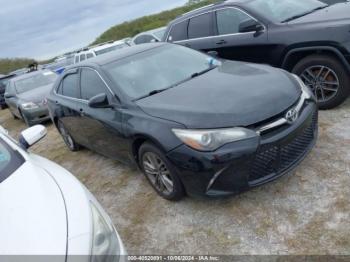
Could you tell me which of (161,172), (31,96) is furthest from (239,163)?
(31,96)

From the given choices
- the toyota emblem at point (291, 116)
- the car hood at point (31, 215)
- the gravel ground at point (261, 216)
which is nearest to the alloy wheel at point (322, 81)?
the gravel ground at point (261, 216)

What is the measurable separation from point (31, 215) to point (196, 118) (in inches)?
65.5

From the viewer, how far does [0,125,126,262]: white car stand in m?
1.91

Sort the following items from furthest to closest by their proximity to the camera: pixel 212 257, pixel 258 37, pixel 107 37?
pixel 107 37, pixel 258 37, pixel 212 257

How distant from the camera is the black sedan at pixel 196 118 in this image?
3.17 m

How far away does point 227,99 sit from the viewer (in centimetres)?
346

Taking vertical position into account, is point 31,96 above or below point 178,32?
below

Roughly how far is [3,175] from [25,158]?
28cm

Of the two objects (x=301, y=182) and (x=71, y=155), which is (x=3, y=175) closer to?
(x=301, y=182)

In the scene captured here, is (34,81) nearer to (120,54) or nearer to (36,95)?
(36,95)

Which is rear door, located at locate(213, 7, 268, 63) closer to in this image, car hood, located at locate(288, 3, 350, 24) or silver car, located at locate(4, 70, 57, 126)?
car hood, located at locate(288, 3, 350, 24)

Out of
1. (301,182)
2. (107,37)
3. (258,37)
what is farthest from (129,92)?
(107,37)

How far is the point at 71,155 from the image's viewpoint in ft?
21.1

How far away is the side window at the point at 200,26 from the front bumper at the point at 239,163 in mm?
3370
